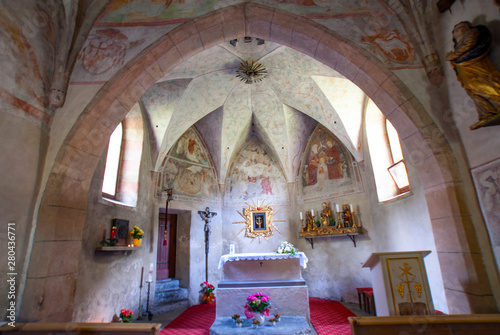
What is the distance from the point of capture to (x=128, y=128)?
809 centimetres

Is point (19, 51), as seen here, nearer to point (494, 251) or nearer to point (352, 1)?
point (352, 1)

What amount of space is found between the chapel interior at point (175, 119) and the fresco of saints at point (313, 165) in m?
2.05

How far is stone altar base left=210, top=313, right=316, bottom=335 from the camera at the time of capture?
545 centimetres

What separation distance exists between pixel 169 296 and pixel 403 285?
7.51 metres

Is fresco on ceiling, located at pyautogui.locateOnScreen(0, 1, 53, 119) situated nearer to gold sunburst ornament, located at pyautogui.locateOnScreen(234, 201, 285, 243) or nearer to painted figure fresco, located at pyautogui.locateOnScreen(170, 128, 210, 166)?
painted figure fresco, located at pyautogui.locateOnScreen(170, 128, 210, 166)

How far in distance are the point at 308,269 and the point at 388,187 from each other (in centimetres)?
434

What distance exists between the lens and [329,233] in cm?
936

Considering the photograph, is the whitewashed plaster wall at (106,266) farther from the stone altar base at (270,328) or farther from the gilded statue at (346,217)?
the gilded statue at (346,217)

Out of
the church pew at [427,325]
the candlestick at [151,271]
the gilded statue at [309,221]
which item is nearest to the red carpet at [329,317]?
the gilded statue at [309,221]

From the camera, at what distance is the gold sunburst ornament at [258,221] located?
11.0 meters

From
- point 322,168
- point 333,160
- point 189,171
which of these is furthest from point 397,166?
point 189,171

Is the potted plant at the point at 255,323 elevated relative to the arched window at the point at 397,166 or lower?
lower

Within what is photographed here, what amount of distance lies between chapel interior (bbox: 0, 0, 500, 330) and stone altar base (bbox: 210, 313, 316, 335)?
8.45ft

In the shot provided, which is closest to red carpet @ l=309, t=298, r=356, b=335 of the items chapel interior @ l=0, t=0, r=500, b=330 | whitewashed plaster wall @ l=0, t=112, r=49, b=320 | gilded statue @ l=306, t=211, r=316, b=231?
chapel interior @ l=0, t=0, r=500, b=330
